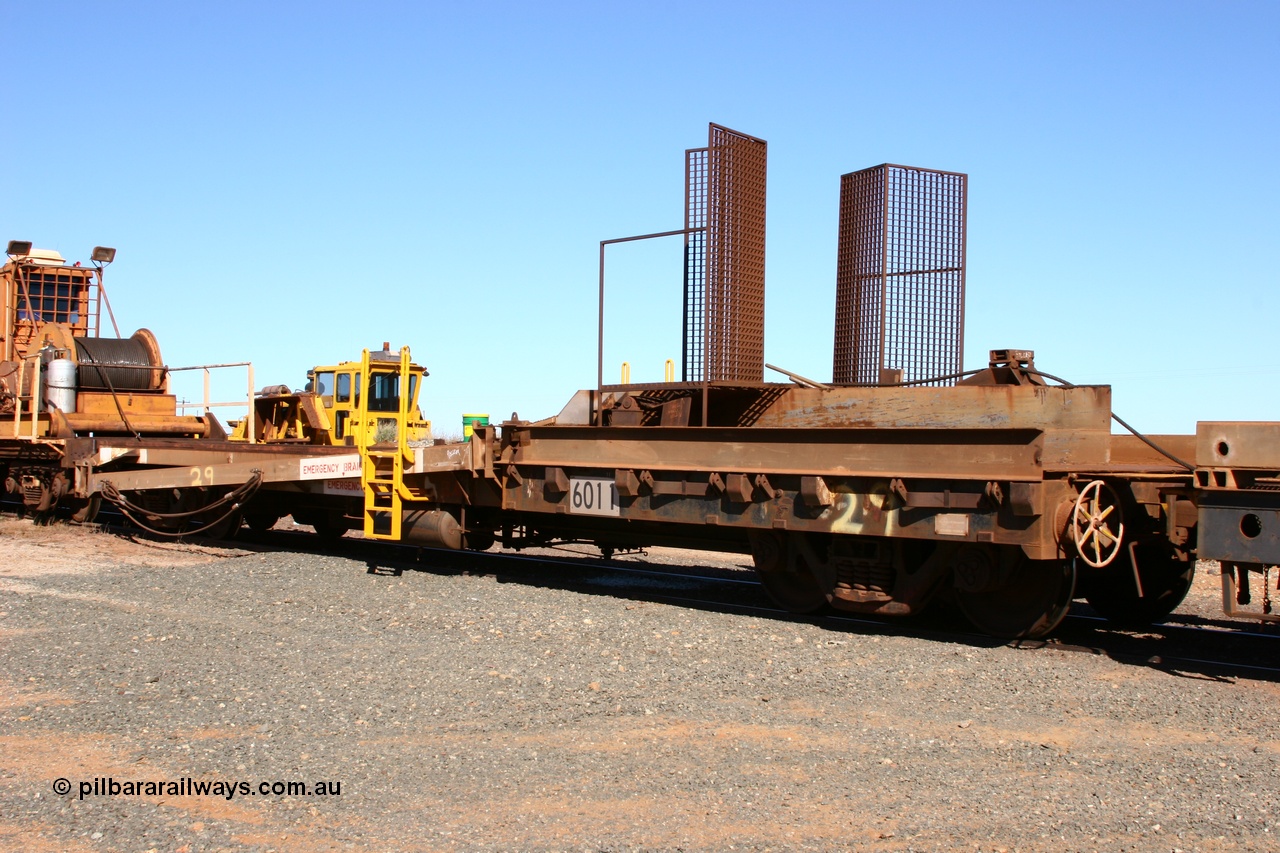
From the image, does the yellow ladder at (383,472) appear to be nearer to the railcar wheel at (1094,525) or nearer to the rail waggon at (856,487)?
the rail waggon at (856,487)

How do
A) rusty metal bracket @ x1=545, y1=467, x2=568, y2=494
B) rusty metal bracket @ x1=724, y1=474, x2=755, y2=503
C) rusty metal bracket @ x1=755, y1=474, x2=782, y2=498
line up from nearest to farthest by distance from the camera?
rusty metal bracket @ x1=755, y1=474, x2=782, y2=498 < rusty metal bracket @ x1=724, y1=474, x2=755, y2=503 < rusty metal bracket @ x1=545, y1=467, x2=568, y2=494

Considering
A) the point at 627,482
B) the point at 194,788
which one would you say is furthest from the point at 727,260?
the point at 194,788

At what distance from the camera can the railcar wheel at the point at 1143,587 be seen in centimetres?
959

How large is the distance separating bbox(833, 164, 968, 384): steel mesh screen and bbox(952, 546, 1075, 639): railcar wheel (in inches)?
139

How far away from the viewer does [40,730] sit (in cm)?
602

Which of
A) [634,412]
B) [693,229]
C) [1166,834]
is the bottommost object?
[1166,834]

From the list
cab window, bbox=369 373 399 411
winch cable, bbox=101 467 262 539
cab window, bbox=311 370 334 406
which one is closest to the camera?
winch cable, bbox=101 467 262 539

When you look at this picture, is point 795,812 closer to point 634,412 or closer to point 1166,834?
point 1166,834

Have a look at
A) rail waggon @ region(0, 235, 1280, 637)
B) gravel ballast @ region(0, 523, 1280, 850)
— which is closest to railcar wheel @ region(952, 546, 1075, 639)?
rail waggon @ region(0, 235, 1280, 637)

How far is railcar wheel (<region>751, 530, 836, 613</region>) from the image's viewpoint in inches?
394

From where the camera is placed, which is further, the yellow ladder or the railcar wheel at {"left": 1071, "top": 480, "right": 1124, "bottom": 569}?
the yellow ladder

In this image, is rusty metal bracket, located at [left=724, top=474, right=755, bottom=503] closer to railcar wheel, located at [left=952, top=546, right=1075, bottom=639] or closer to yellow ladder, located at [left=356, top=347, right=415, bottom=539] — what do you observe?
railcar wheel, located at [left=952, top=546, right=1075, bottom=639]

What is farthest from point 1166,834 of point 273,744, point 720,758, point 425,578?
point 425,578

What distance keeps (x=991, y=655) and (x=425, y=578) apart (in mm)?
6200
